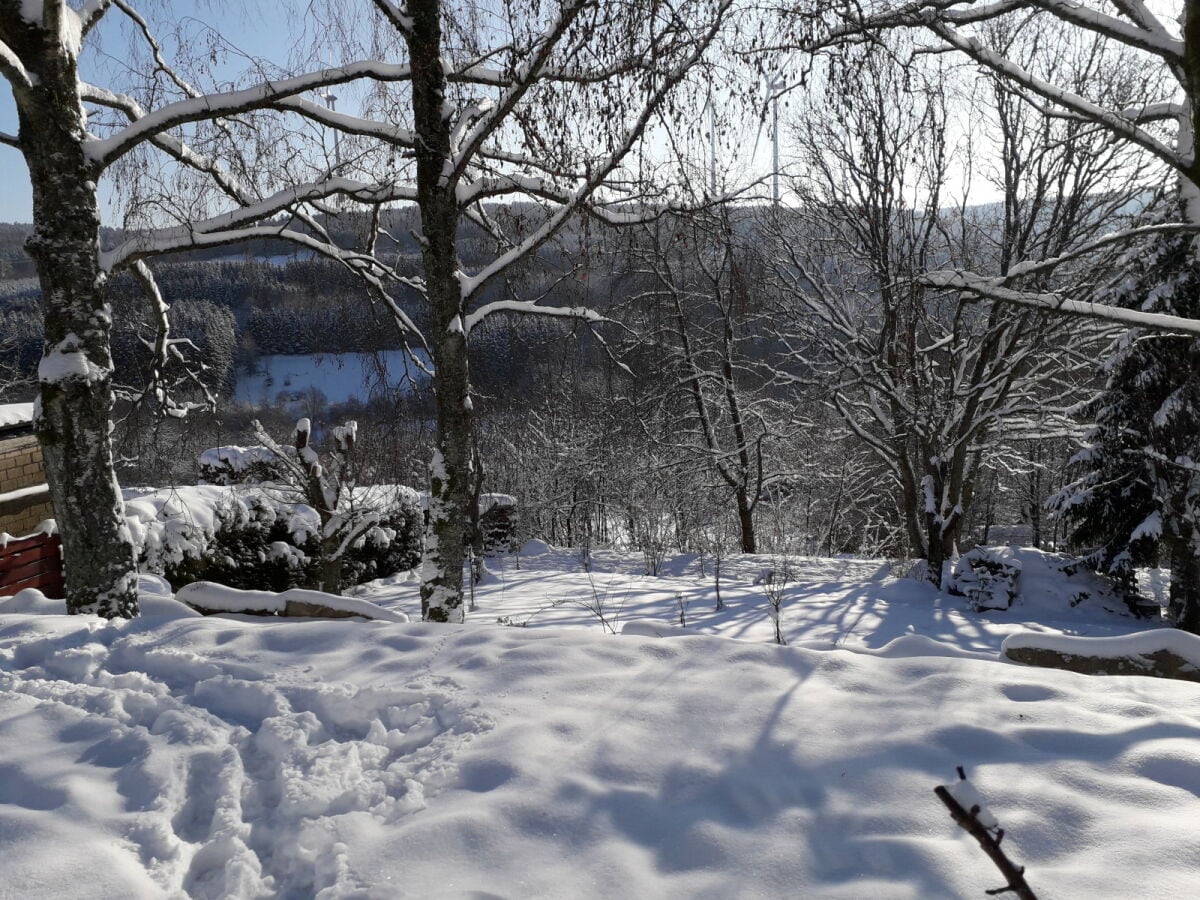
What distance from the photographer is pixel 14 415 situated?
844 centimetres

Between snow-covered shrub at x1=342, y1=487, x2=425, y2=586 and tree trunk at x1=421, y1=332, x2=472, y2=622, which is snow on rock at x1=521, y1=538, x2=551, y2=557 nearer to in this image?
snow-covered shrub at x1=342, y1=487, x2=425, y2=586

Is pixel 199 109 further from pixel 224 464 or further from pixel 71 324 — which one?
pixel 224 464

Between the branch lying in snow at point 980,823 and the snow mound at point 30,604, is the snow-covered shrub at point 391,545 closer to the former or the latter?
the snow mound at point 30,604

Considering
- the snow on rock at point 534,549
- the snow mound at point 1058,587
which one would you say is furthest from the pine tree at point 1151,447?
the snow on rock at point 534,549

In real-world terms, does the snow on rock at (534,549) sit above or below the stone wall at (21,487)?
below

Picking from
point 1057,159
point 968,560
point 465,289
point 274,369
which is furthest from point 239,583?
point 274,369

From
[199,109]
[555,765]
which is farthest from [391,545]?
[555,765]

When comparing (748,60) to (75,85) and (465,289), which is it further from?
(75,85)

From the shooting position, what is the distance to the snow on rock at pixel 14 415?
326 inches

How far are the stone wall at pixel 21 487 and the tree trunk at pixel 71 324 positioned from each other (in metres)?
4.70

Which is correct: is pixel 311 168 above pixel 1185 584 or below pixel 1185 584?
above

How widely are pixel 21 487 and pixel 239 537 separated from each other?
2.62 metres

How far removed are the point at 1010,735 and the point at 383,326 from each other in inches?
200

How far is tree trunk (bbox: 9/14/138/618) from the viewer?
4055mm
